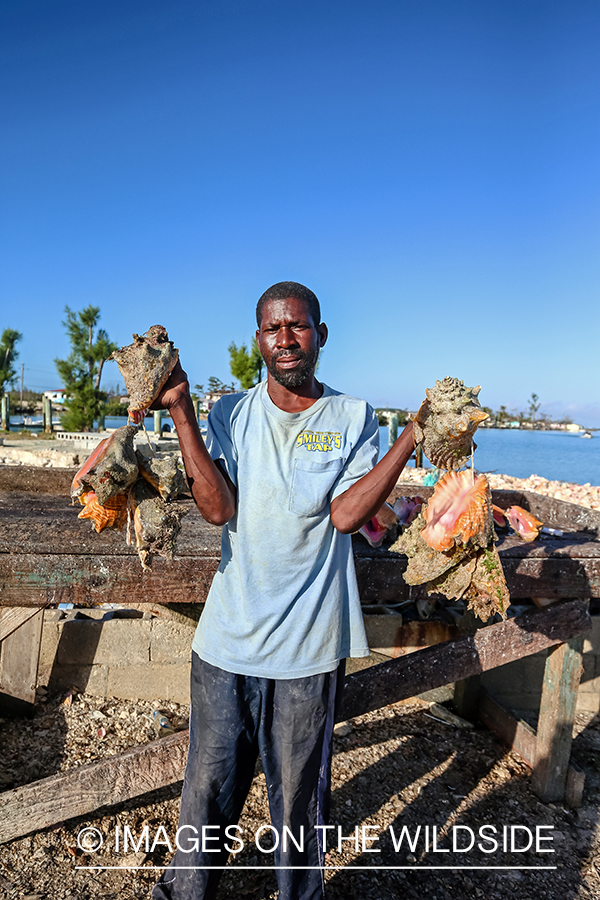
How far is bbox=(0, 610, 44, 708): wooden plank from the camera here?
12.5 feet

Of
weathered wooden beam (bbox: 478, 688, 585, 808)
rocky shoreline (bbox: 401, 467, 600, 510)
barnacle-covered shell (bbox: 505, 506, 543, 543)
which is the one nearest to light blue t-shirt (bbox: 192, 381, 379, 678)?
barnacle-covered shell (bbox: 505, 506, 543, 543)

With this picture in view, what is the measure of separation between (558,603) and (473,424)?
210cm

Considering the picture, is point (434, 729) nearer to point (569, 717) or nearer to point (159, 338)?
point (569, 717)

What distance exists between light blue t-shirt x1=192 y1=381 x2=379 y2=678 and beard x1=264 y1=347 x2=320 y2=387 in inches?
4.6

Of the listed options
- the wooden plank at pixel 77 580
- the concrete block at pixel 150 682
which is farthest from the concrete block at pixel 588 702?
the wooden plank at pixel 77 580

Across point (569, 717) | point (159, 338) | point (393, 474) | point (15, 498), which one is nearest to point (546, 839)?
point (569, 717)

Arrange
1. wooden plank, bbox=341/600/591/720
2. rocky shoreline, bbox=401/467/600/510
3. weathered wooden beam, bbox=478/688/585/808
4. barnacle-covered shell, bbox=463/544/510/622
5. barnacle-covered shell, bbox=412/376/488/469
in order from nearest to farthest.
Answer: barnacle-covered shell, bbox=412/376/488/469, barnacle-covered shell, bbox=463/544/510/622, wooden plank, bbox=341/600/591/720, weathered wooden beam, bbox=478/688/585/808, rocky shoreline, bbox=401/467/600/510

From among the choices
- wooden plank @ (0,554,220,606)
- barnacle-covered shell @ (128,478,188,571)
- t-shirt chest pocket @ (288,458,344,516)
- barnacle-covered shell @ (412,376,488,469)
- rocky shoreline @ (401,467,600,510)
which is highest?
barnacle-covered shell @ (412,376,488,469)

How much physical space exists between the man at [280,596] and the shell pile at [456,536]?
17 centimetres

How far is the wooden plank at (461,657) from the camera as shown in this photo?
2.80m

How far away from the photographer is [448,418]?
166 centimetres

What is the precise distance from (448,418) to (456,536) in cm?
51

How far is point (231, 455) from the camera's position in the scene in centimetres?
202

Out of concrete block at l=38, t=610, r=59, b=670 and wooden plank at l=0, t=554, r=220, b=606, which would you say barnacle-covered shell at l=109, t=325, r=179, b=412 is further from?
concrete block at l=38, t=610, r=59, b=670
